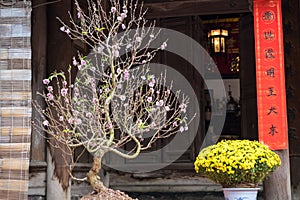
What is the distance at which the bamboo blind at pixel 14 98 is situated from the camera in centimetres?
504

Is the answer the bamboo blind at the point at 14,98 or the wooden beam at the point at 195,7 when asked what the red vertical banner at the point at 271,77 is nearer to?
the wooden beam at the point at 195,7

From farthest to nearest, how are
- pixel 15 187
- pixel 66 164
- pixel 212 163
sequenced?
pixel 66 164, pixel 15 187, pixel 212 163

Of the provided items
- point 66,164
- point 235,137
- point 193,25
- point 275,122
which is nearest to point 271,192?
point 275,122

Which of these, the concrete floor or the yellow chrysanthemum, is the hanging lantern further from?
the yellow chrysanthemum

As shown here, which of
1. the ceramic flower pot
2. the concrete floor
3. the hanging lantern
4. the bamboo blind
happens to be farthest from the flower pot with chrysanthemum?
the hanging lantern

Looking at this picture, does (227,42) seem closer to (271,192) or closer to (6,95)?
(271,192)

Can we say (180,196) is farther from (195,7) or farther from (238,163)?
(238,163)

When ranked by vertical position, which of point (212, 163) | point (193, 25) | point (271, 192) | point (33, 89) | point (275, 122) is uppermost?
point (193, 25)

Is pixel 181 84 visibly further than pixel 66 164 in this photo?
Yes

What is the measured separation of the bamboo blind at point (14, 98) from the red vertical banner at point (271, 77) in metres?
2.36

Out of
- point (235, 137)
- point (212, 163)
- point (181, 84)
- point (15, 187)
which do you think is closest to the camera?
point (212, 163)

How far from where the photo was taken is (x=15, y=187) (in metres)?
5.03

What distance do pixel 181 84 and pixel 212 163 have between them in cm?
322

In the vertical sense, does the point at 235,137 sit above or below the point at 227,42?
below
